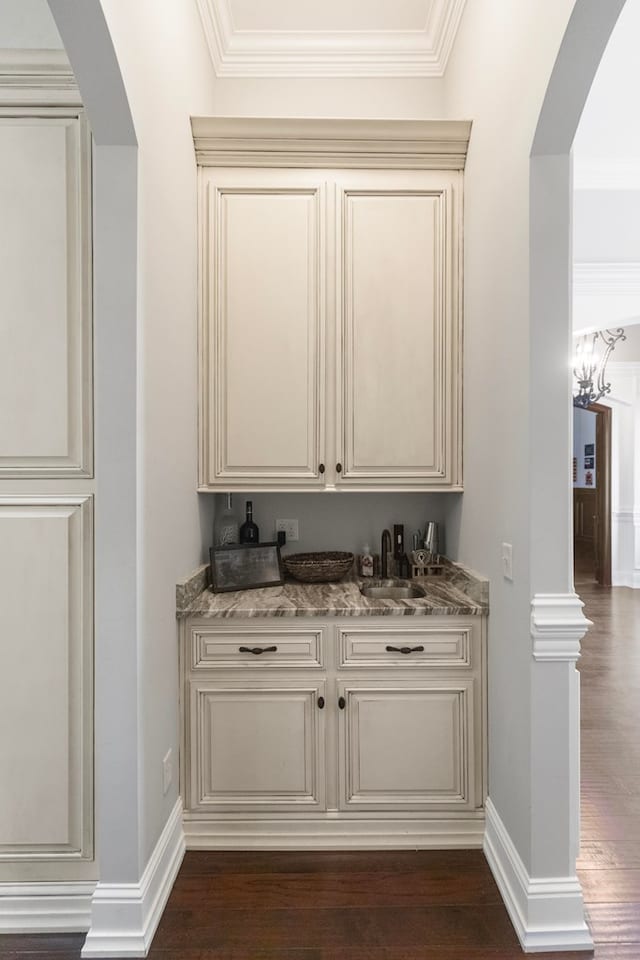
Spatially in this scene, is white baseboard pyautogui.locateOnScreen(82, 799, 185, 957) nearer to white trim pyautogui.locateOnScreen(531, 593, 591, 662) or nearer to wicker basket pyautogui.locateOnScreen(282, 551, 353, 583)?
wicker basket pyautogui.locateOnScreen(282, 551, 353, 583)

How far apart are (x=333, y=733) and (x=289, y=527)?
3.36 ft

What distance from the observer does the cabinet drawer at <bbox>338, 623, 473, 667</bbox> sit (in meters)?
2.20

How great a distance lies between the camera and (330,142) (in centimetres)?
242

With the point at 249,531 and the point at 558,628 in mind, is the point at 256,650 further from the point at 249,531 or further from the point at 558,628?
the point at 558,628

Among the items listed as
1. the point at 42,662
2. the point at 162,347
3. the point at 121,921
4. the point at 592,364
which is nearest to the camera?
the point at 121,921

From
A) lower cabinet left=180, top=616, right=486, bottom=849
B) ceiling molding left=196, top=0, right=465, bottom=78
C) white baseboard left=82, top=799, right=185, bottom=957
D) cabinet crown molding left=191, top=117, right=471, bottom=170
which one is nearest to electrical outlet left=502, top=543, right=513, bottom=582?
lower cabinet left=180, top=616, right=486, bottom=849

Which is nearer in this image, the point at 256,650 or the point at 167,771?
the point at 167,771

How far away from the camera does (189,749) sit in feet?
7.09

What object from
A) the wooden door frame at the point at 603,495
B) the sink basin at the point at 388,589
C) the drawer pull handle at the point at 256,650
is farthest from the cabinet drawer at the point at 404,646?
the wooden door frame at the point at 603,495

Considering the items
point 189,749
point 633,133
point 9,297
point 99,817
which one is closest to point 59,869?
point 99,817

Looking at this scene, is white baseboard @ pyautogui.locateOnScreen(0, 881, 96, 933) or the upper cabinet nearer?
white baseboard @ pyautogui.locateOnScreen(0, 881, 96, 933)

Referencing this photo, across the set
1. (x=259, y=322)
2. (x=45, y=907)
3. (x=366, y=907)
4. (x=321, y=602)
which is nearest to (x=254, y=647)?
(x=321, y=602)

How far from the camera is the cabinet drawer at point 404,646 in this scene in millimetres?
2197

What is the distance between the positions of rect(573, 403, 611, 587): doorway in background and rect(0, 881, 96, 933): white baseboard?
7114 millimetres
